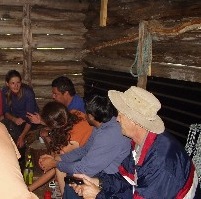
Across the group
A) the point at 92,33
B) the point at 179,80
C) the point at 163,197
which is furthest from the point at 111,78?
the point at 163,197

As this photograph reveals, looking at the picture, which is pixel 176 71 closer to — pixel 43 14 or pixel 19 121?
pixel 19 121

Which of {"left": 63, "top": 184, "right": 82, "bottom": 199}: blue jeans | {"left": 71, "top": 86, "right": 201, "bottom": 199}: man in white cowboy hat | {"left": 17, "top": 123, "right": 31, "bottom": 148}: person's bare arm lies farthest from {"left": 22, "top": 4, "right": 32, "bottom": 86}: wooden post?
{"left": 71, "top": 86, "right": 201, "bottom": 199}: man in white cowboy hat

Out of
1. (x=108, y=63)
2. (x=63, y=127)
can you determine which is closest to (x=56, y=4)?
(x=108, y=63)

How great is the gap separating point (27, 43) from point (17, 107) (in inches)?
79.8

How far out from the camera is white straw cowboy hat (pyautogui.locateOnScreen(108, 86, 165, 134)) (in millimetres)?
3191

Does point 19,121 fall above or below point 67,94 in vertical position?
below

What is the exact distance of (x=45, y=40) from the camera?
877 cm

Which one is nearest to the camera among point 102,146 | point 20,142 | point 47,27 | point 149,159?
point 149,159

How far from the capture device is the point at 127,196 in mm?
3762

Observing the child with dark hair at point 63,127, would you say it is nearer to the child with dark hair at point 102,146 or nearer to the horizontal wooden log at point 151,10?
the child with dark hair at point 102,146

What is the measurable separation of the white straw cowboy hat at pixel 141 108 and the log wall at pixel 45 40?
18.8ft

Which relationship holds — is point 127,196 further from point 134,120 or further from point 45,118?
point 45,118

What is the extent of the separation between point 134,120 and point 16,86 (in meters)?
4.31

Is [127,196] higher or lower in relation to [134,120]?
lower
